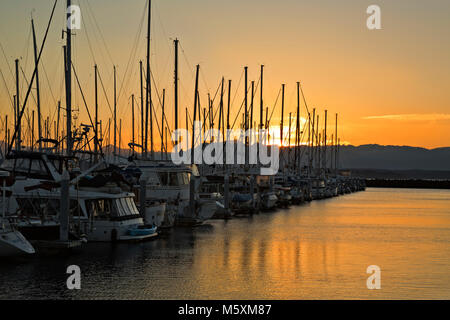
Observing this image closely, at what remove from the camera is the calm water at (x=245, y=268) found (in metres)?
25.7

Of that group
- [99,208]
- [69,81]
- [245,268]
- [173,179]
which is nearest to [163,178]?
[173,179]

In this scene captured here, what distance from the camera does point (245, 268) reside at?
3150 centimetres

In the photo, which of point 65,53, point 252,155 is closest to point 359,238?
point 65,53

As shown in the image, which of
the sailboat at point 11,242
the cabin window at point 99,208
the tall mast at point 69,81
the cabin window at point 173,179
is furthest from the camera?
the cabin window at point 173,179

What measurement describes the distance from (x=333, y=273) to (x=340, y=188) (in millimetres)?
114390

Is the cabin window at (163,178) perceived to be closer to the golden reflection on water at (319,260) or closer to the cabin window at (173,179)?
the cabin window at (173,179)

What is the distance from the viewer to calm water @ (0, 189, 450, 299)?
25.7m

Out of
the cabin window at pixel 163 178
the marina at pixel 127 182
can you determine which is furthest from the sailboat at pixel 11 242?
the cabin window at pixel 163 178

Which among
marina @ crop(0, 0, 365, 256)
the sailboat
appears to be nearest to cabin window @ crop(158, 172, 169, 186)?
marina @ crop(0, 0, 365, 256)

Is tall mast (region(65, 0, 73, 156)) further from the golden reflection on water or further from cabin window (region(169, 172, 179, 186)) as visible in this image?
cabin window (region(169, 172, 179, 186))

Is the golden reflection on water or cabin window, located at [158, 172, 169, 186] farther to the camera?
cabin window, located at [158, 172, 169, 186]

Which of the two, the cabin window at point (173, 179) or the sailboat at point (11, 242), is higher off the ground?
the cabin window at point (173, 179)
